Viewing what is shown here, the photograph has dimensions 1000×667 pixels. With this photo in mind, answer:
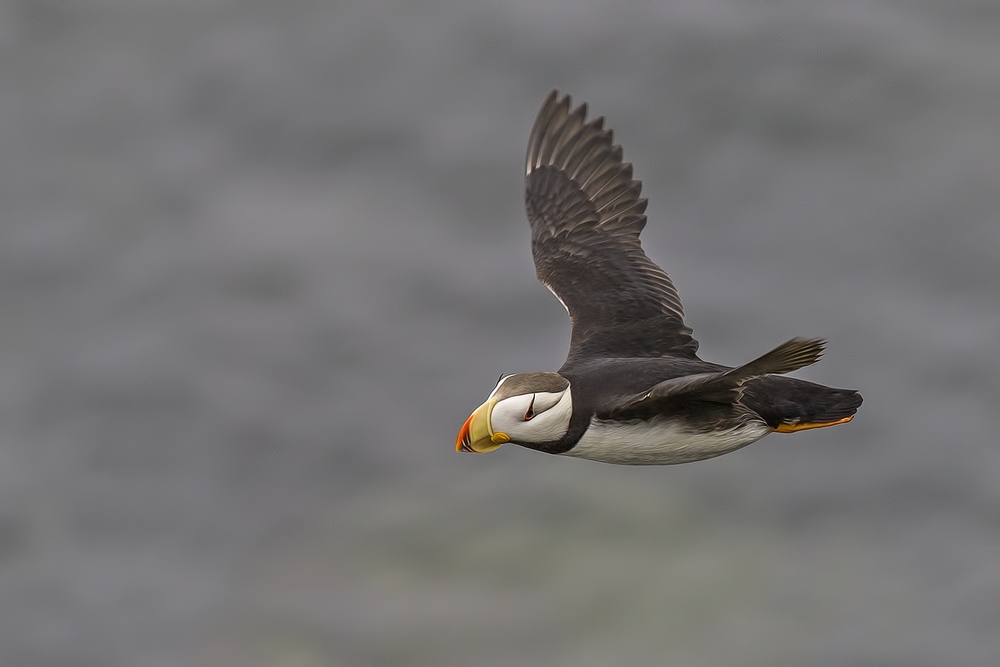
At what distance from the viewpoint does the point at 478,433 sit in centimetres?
811

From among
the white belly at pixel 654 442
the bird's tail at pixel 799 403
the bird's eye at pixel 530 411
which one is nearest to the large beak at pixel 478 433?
the bird's eye at pixel 530 411

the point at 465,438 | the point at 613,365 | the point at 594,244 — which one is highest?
the point at 594,244

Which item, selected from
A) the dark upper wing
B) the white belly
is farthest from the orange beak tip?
the dark upper wing

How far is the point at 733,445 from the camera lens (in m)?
8.76

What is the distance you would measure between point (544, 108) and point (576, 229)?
3.34ft

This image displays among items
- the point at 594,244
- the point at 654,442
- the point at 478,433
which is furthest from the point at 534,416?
the point at 594,244

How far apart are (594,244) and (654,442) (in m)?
2.20

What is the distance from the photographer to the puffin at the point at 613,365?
8.21 m

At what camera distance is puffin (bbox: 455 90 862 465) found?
8.21 meters

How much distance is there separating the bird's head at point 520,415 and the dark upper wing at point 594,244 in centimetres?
102

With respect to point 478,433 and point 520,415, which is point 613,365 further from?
point 478,433

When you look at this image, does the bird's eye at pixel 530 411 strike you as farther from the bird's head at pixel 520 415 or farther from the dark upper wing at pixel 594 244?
the dark upper wing at pixel 594 244

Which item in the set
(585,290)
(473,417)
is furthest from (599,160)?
(473,417)

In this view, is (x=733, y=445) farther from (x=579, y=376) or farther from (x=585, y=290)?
(x=585, y=290)
